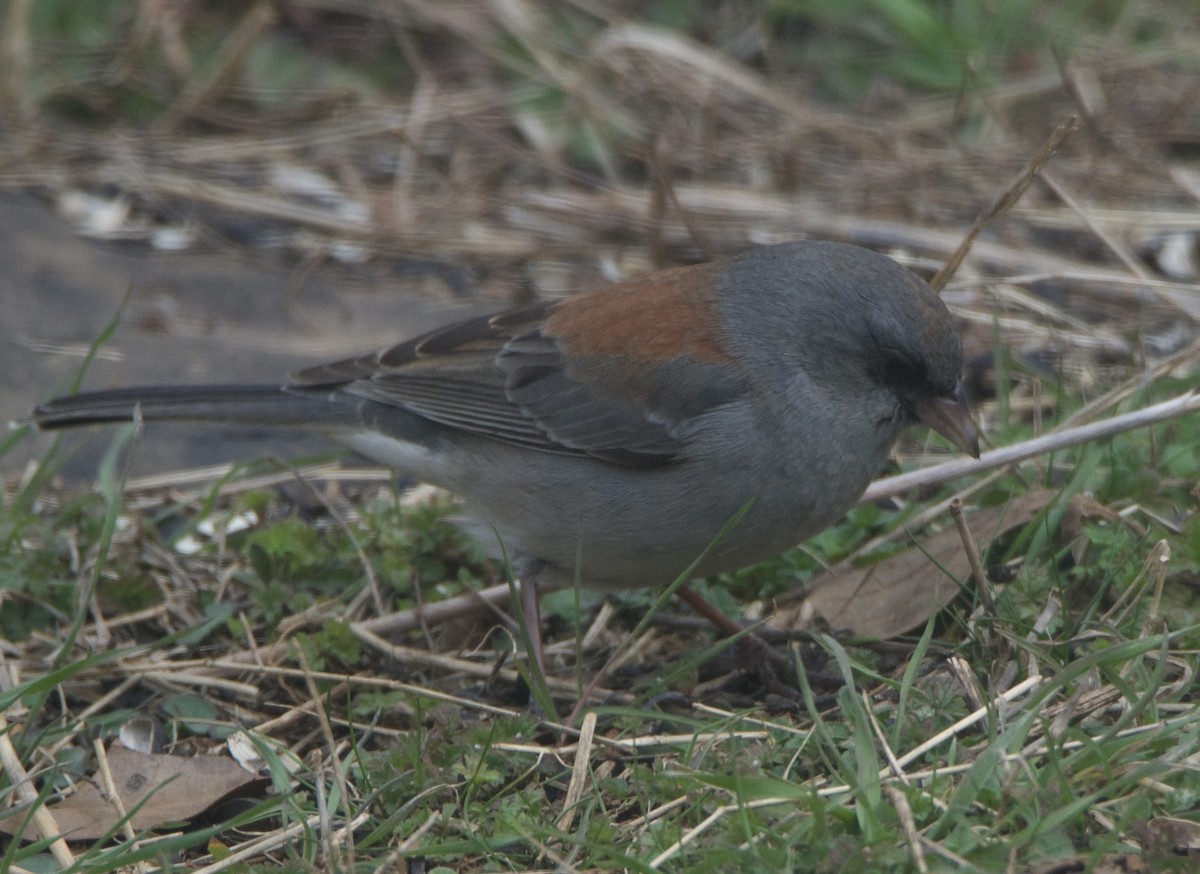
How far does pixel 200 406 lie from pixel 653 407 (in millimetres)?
1335

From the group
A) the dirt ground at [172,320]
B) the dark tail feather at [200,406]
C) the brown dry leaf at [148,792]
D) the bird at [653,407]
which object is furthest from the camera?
the dirt ground at [172,320]

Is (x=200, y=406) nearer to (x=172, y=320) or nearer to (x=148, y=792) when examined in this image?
(x=148, y=792)

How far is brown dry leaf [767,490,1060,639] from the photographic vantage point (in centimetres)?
340

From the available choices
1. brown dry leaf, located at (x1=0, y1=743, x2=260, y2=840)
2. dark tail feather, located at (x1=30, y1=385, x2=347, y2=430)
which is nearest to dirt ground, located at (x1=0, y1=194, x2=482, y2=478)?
dark tail feather, located at (x1=30, y1=385, x2=347, y2=430)

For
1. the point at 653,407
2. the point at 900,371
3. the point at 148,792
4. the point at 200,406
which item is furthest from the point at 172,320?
the point at 900,371

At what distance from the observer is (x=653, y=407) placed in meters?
3.59

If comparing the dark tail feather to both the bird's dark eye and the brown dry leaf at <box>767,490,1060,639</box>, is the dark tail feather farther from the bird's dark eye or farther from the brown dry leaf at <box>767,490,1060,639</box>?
the bird's dark eye

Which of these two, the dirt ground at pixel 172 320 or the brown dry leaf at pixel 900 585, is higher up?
the brown dry leaf at pixel 900 585

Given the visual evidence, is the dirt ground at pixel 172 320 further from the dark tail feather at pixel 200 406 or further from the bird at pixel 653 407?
the bird at pixel 653 407

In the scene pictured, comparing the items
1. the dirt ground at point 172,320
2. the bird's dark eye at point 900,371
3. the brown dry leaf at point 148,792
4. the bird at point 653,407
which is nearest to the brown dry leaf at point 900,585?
the bird at point 653,407

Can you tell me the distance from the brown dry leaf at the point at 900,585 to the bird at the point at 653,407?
263mm

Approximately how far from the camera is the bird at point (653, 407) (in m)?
3.37

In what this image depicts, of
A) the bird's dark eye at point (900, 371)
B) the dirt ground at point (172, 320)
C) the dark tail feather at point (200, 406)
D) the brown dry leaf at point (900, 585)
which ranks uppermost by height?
the bird's dark eye at point (900, 371)

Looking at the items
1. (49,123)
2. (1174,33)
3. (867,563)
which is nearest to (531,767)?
(867,563)
